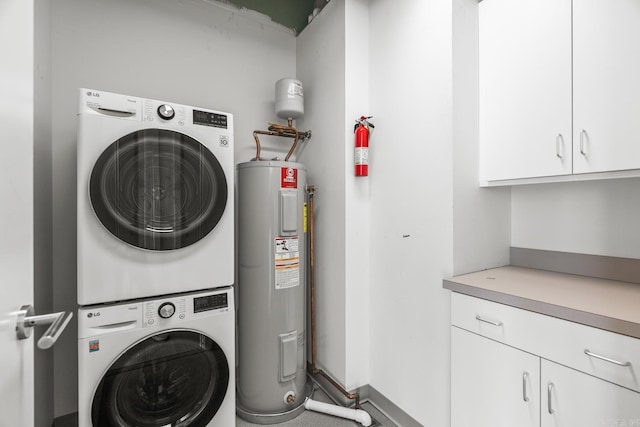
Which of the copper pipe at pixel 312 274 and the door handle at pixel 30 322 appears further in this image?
the copper pipe at pixel 312 274

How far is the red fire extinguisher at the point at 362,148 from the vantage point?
1.90 metres

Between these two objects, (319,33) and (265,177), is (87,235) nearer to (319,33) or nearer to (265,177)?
(265,177)

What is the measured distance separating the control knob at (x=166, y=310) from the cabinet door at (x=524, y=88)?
175 cm

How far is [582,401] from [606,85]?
1.19 m

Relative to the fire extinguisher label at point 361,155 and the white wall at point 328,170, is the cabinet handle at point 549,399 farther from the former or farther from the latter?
the fire extinguisher label at point 361,155

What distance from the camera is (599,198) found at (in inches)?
57.8

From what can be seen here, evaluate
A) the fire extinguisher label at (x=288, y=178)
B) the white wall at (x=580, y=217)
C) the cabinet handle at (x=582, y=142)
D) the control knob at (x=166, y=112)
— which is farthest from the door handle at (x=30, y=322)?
the white wall at (x=580, y=217)

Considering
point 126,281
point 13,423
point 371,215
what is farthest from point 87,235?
point 371,215

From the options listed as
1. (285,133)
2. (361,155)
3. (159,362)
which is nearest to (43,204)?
(159,362)

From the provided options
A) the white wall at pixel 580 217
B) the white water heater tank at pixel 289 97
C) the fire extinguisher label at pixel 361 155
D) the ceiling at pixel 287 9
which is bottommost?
the white wall at pixel 580 217

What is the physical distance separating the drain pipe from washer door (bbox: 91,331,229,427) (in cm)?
66

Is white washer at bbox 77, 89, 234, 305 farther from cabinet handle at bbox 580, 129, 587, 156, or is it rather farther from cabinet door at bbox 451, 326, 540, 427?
cabinet handle at bbox 580, 129, 587, 156

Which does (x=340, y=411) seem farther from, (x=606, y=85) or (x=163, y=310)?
(x=606, y=85)

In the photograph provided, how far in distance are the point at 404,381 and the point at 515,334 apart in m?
0.78
